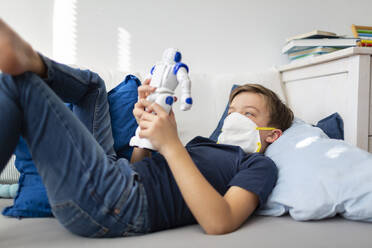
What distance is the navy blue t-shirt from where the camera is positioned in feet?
2.96

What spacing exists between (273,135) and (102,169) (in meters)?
0.67

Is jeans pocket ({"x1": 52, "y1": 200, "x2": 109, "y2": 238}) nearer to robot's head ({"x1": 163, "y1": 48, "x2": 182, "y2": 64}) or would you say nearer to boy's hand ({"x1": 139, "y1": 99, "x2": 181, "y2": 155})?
boy's hand ({"x1": 139, "y1": 99, "x2": 181, "y2": 155})

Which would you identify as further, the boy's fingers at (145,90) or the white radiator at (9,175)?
the white radiator at (9,175)

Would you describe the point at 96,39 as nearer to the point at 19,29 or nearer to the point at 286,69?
the point at 19,29

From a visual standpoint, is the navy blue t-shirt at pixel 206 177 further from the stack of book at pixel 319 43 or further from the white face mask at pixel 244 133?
the stack of book at pixel 319 43

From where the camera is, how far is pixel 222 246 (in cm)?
80

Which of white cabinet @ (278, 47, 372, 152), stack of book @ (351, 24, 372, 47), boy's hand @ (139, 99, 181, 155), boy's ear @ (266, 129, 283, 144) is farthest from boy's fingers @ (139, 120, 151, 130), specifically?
stack of book @ (351, 24, 372, 47)

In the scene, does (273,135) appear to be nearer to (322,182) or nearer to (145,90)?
(322,182)

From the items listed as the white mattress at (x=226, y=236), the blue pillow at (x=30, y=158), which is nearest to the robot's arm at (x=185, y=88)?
the white mattress at (x=226, y=236)

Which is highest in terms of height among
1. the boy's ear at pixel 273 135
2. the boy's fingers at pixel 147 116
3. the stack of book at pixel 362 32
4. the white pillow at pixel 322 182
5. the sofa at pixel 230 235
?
the stack of book at pixel 362 32

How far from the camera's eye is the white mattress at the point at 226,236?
2.68 feet

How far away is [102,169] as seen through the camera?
0.83 meters

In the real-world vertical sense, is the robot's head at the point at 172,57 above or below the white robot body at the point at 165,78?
above

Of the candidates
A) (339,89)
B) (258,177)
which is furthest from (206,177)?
(339,89)
